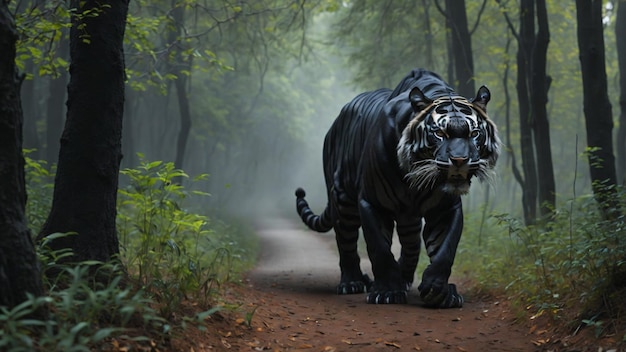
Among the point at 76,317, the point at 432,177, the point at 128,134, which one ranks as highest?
the point at 128,134

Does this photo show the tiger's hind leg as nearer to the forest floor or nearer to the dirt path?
the dirt path

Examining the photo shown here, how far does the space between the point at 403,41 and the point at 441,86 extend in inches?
549

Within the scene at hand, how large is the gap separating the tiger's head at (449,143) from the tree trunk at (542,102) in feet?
10.6

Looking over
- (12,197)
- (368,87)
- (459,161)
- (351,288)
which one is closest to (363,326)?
(459,161)

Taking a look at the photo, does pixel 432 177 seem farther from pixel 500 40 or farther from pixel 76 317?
pixel 500 40

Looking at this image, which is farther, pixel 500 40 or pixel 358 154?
pixel 500 40

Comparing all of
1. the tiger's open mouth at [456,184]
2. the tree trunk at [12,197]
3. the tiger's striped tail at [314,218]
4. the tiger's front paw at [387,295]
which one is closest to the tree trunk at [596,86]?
the tiger's open mouth at [456,184]

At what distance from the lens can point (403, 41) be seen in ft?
65.7

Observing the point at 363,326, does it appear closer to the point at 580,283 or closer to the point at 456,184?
the point at 456,184

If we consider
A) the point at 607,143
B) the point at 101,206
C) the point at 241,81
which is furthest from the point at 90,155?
the point at 241,81

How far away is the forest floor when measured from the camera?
→ 4.41 meters

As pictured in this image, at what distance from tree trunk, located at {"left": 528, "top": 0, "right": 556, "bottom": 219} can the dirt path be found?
2.99 m

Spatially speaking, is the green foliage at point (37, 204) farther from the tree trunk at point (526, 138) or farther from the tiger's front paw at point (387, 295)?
the tree trunk at point (526, 138)

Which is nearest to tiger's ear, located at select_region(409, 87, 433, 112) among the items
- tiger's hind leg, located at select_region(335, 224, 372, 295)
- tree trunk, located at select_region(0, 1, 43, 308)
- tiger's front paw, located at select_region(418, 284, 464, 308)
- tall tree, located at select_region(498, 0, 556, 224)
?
tiger's front paw, located at select_region(418, 284, 464, 308)
